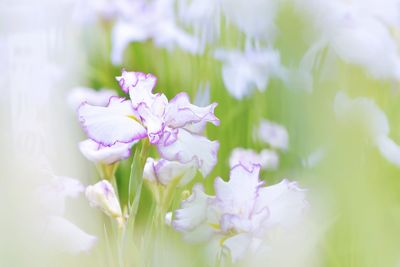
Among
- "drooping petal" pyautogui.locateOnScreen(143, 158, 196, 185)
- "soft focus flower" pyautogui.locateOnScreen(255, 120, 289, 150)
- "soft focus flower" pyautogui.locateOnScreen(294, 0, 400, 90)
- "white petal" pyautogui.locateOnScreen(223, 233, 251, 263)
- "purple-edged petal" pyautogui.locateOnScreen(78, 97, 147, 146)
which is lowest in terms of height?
"soft focus flower" pyautogui.locateOnScreen(255, 120, 289, 150)

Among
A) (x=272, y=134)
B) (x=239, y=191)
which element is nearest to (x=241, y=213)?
(x=239, y=191)

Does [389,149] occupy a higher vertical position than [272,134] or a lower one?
higher

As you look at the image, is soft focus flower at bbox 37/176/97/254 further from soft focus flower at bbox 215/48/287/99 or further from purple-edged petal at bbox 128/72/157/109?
soft focus flower at bbox 215/48/287/99

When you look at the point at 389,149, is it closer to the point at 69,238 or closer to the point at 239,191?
the point at 239,191

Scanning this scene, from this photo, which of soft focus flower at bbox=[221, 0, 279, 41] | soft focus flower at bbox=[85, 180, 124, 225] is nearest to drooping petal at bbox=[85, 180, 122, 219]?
soft focus flower at bbox=[85, 180, 124, 225]

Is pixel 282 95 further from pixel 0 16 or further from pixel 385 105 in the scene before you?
pixel 0 16

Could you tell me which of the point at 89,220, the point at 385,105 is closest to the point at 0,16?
the point at 89,220

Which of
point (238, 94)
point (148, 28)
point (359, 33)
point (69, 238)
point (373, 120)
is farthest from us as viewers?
point (148, 28)
